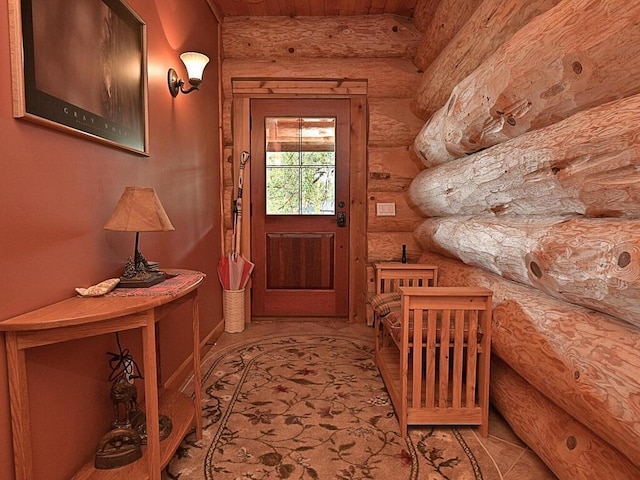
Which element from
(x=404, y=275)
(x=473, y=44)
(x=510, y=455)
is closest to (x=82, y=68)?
(x=473, y=44)

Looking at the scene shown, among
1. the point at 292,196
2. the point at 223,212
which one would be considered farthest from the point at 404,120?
the point at 223,212

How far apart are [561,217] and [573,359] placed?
53 cm

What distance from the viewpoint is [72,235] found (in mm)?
1419

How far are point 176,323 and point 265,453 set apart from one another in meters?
1.03

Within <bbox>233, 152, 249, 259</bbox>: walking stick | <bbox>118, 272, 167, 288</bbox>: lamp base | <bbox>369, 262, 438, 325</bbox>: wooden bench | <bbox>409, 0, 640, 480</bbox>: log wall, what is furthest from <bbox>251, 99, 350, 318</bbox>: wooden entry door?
<bbox>118, 272, 167, 288</bbox>: lamp base

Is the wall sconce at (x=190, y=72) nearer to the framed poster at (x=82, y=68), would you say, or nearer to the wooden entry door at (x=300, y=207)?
the framed poster at (x=82, y=68)

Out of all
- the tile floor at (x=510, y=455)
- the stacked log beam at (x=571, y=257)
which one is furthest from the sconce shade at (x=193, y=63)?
the tile floor at (x=510, y=455)

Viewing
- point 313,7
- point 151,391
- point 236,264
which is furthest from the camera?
point 236,264

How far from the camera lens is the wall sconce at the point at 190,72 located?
92.3 inches

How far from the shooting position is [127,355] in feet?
5.49

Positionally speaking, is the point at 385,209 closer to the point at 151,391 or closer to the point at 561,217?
the point at 561,217

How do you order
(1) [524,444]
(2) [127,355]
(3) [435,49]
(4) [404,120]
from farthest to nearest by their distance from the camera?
(4) [404,120] → (3) [435,49] → (1) [524,444] → (2) [127,355]

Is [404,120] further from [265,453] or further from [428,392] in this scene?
[265,453]

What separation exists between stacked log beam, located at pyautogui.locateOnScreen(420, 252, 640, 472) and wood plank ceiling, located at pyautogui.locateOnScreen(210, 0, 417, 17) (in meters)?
2.60
